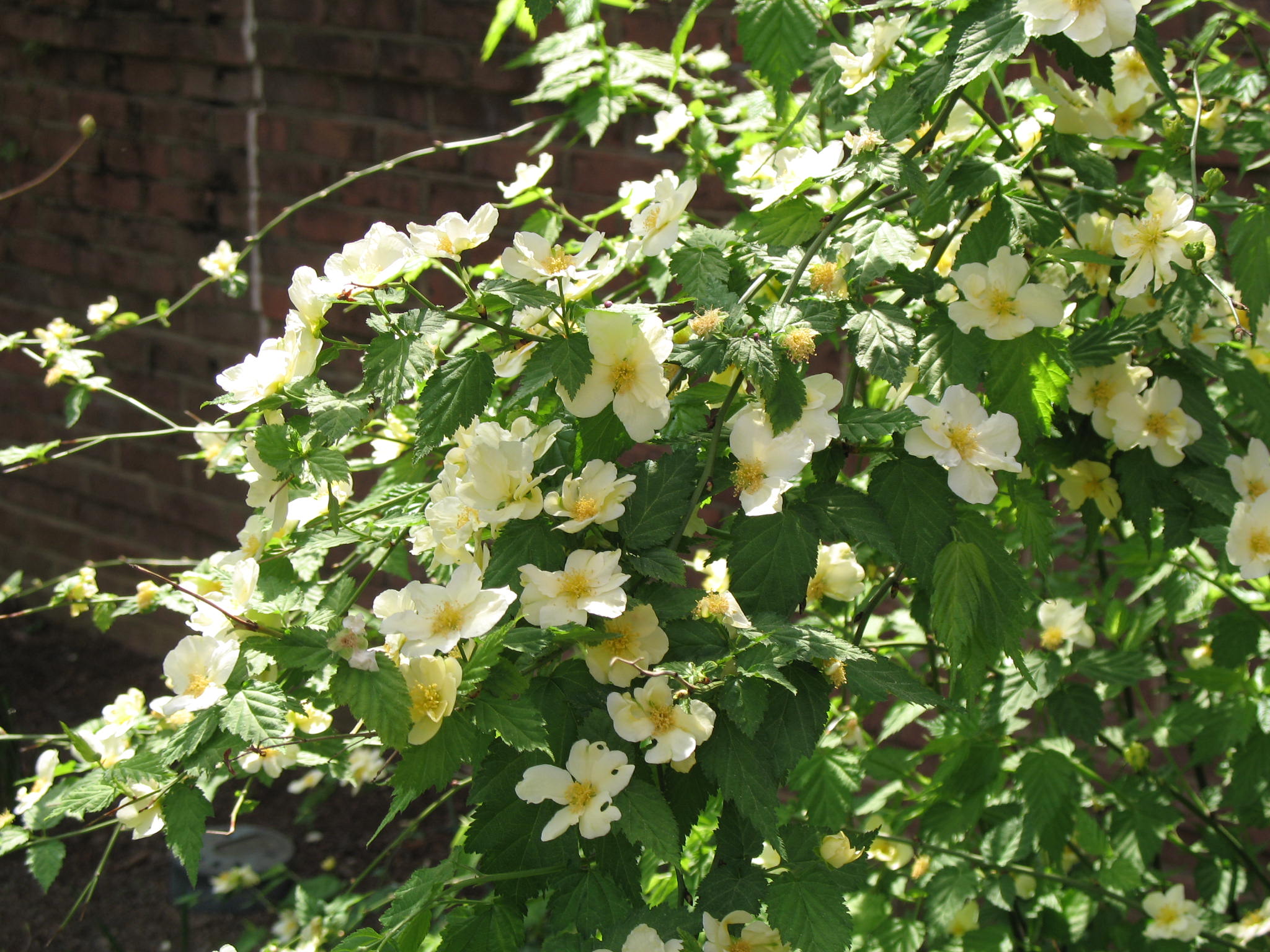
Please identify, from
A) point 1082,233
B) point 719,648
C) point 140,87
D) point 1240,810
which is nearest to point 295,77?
point 140,87

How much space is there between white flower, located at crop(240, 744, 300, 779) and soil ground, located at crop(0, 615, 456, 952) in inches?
31.4

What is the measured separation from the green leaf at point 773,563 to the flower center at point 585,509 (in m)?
0.10

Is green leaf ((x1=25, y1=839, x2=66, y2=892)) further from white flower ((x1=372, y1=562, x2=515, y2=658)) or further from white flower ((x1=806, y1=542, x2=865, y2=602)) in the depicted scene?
white flower ((x1=806, y1=542, x2=865, y2=602))

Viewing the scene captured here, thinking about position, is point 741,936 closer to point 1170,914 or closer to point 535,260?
point 535,260

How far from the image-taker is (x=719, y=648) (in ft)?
2.36

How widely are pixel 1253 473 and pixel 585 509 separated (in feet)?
1.94

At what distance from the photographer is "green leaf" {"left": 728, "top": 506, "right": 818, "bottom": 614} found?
2.41ft

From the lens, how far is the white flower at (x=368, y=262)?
2.39 feet

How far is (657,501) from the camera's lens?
2.43ft

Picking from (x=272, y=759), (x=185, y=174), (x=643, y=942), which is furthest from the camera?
(x=185, y=174)

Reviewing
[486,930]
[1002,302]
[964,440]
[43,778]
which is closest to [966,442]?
[964,440]

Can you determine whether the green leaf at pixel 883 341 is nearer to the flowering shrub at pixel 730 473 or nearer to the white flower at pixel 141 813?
the flowering shrub at pixel 730 473

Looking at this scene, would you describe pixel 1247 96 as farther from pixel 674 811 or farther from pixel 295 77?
pixel 295 77

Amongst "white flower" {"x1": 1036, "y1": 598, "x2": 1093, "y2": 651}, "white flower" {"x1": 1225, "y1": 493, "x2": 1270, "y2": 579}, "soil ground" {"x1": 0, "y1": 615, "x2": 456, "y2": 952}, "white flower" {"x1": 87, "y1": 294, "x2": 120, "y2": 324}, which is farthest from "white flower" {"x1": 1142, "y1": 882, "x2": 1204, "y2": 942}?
"white flower" {"x1": 87, "y1": 294, "x2": 120, "y2": 324}
